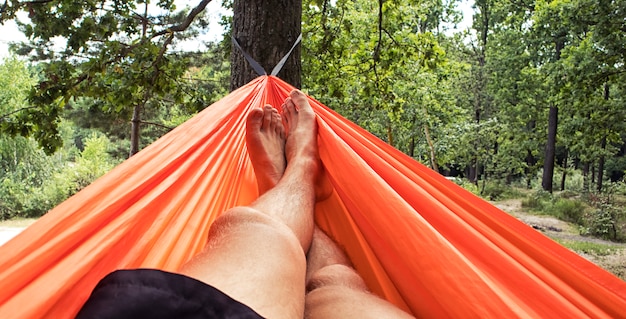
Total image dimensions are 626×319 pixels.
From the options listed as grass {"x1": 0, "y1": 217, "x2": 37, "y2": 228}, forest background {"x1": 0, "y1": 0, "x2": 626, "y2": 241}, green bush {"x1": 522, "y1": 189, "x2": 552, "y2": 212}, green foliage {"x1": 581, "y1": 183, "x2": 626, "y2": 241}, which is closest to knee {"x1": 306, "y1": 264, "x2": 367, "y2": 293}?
forest background {"x1": 0, "y1": 0, "x2": 626, "y2": 241}

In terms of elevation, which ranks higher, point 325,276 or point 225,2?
point 225,2

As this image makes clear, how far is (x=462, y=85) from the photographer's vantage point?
38.1ft

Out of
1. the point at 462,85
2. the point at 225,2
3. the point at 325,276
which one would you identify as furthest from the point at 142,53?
the point at 462,85

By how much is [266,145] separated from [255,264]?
70cm

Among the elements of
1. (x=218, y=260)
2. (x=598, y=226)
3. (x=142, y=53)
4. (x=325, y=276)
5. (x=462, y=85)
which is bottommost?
(x=598, y=226)

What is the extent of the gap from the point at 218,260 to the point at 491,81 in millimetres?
12161

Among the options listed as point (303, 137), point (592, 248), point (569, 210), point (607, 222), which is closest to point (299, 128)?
point (303, 137)

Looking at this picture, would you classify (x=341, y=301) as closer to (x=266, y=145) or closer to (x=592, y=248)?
(x=266, y=145)

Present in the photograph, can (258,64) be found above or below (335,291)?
above

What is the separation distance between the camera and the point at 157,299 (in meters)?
0.47

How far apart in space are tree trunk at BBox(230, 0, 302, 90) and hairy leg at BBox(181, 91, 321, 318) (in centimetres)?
57

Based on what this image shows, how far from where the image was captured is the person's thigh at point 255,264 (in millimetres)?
600

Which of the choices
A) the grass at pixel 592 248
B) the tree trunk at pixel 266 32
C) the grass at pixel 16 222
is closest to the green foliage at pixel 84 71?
the tree trunk at pixel 266 32

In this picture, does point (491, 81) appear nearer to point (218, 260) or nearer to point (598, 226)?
point (598, 226)
